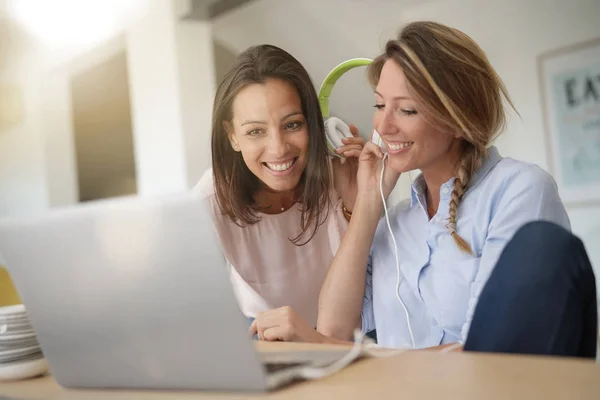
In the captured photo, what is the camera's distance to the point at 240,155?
1698 millimetres

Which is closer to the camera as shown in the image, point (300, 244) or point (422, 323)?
point (422, 323)

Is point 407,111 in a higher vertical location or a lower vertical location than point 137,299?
higher

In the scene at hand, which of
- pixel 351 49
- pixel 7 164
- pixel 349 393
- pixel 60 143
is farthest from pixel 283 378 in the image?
pixel 7 164

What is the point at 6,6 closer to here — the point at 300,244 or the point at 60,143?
the point at 60,143

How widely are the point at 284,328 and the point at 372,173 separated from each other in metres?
0.45

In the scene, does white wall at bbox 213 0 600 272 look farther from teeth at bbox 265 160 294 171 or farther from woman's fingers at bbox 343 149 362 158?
teeth at bbox 265 160 294 171

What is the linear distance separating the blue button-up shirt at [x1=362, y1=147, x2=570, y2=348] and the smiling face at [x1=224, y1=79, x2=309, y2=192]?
29 cm

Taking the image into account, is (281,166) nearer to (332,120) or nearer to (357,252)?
(332,120)

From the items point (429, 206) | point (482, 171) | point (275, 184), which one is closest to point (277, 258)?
point (275, 184)

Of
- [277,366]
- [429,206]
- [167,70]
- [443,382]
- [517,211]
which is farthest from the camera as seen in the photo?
[167,70]

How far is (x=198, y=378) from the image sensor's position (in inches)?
32.0

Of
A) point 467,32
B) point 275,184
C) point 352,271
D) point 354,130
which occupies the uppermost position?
point 467,32

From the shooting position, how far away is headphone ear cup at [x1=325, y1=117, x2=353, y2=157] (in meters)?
1.63

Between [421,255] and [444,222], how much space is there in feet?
0.36
